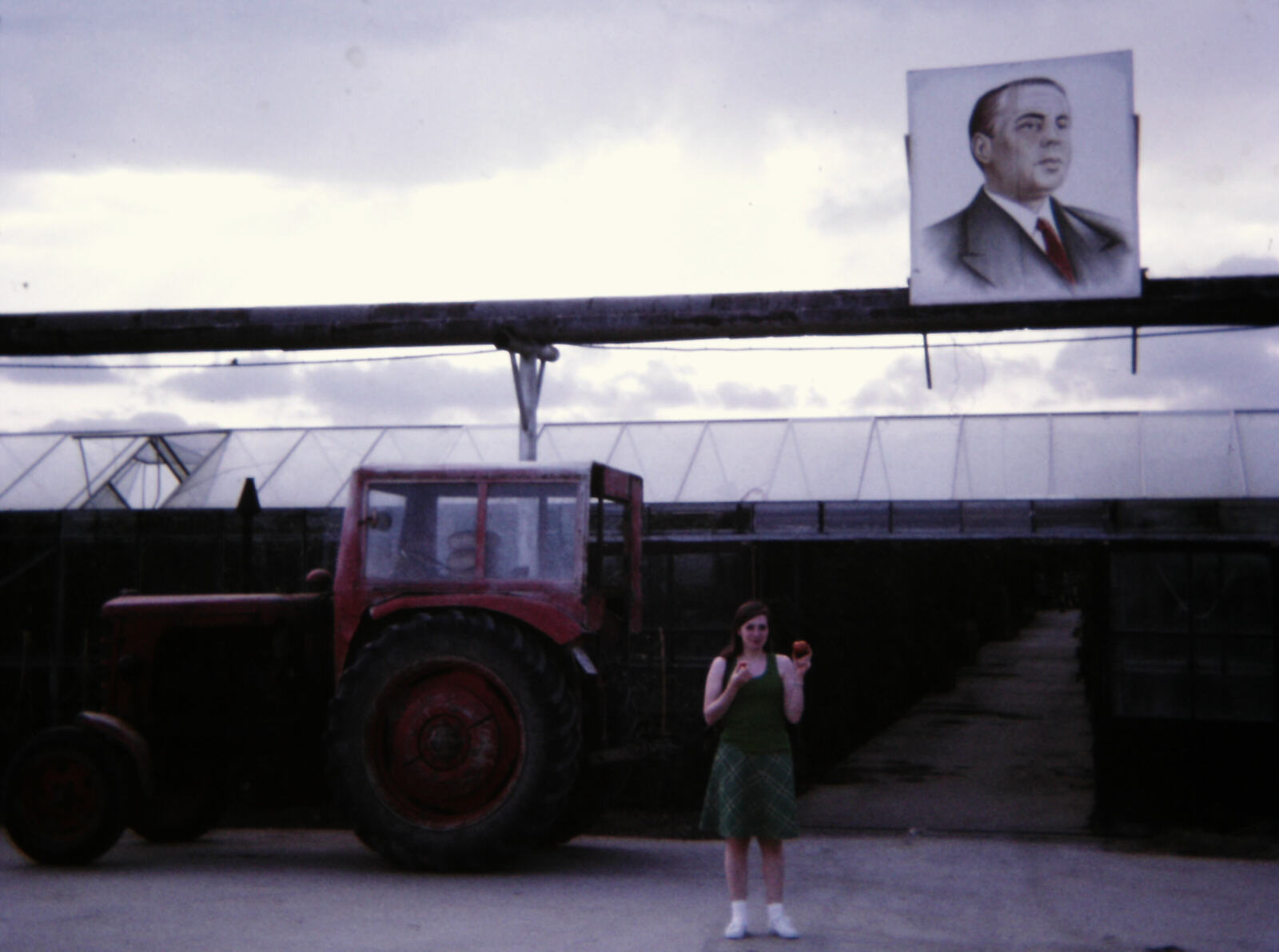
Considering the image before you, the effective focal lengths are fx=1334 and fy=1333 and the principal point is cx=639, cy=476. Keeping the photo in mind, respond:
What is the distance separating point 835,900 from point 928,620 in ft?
53.5

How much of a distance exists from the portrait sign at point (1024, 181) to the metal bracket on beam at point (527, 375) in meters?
3.85

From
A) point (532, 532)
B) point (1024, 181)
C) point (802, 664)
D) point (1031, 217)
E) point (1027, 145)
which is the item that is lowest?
point (802, 664)

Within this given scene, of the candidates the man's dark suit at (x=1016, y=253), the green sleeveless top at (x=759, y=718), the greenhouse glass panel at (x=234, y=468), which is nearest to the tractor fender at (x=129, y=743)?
the green sleeveless top at (x=759, y=718)

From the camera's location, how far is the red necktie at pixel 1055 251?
12969 millimetres

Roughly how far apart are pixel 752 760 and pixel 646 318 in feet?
26.0

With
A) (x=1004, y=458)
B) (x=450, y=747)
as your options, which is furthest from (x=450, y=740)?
(x=1004, y=458)

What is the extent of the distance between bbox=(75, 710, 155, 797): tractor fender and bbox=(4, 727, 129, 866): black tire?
0.20ft

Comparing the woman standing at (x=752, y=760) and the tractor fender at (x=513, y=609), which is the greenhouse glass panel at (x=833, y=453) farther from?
the woman standing at (x=752, y=760)

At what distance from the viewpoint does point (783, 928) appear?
6.04 metres

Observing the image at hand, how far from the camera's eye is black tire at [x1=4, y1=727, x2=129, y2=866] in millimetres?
7871

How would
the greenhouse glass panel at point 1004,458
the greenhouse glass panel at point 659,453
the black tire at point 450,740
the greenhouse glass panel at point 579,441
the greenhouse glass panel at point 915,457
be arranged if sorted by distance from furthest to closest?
the greenhouse glass panel at point 579,441, the greenhouse glass panel at point 659,453, the greenhouse glass panel at point 915,457, the greenhouse glass panel at point 1004,458, the black tire at point 450,740

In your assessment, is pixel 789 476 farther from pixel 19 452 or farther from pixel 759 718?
pixel 19 452

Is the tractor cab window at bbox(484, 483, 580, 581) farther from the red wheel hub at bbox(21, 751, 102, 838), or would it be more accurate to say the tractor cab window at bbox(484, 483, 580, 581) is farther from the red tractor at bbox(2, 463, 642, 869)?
the red wheel hub at bbox(21, 751, 102, 838)

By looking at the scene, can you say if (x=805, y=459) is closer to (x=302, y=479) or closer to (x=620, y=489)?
(x=302, y=479)
